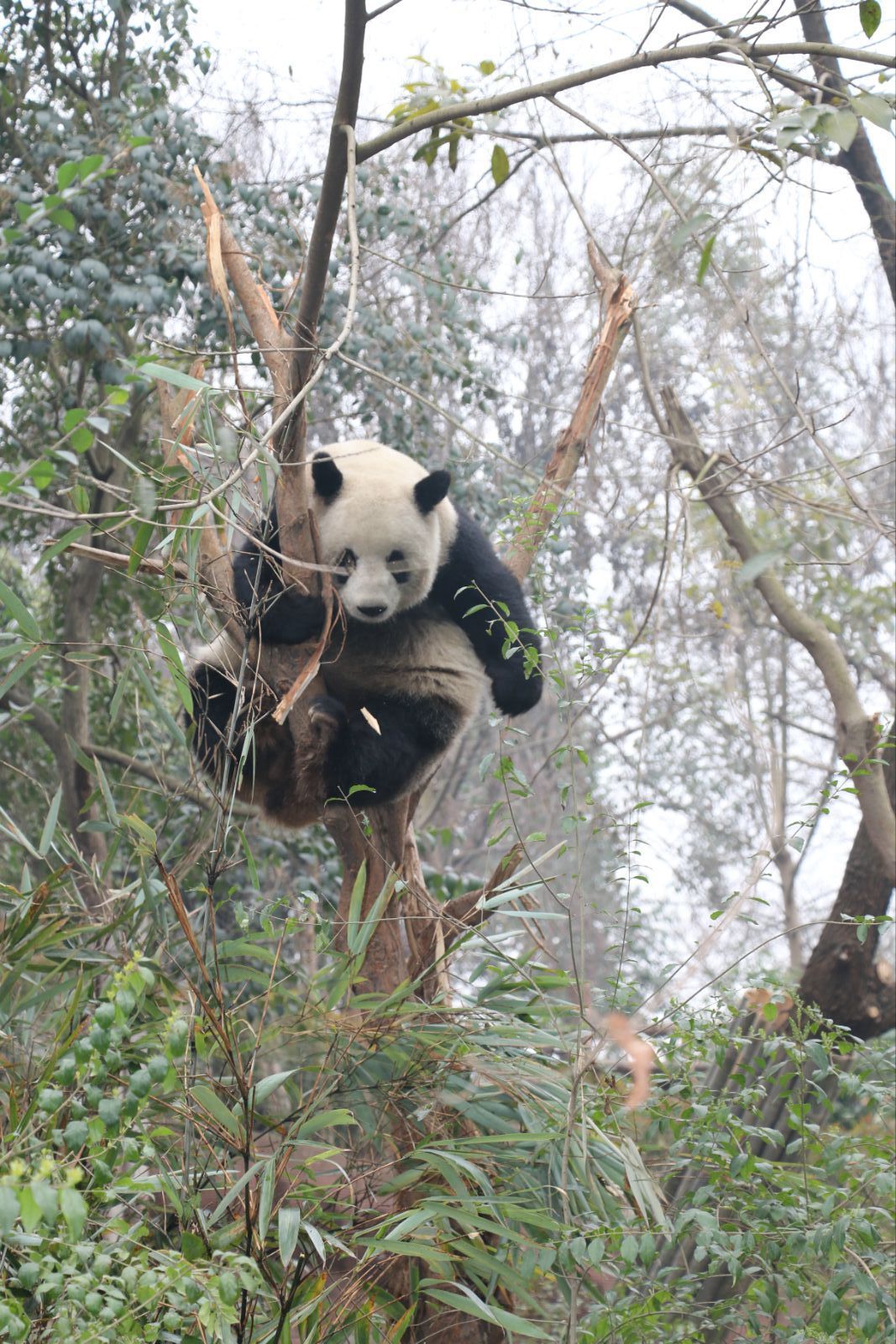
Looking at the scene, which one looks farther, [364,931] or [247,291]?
[247,291]

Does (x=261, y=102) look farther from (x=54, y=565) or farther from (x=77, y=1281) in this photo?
(x=77, y=1281)

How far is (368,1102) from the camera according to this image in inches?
91.9

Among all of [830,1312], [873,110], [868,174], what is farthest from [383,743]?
[868,174]

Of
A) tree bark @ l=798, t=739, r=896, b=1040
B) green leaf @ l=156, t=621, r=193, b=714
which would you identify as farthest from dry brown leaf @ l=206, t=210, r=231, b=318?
tree bark @ l=798, t=739, r=896, b=1040

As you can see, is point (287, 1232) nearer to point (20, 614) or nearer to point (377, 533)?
point (20, 614)

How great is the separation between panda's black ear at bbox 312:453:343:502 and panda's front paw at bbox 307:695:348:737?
2.12 feet

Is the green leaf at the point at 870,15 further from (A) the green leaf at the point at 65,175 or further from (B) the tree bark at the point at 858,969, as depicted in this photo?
(B) the tree bark at the point at 858,969

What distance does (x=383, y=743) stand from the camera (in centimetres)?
295

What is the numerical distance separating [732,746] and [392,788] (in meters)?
6.65


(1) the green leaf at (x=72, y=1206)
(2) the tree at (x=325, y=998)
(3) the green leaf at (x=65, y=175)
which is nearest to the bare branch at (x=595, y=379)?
(2) the tree at (x=325, y=998)

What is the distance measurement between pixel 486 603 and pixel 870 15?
5.52 feet

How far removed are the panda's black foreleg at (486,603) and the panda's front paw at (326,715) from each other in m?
0.53

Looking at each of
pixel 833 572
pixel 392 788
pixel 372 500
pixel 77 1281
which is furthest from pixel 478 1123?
pixel 833 572

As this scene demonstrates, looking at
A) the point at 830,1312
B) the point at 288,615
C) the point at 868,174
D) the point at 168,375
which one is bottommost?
the point at 830,1312
